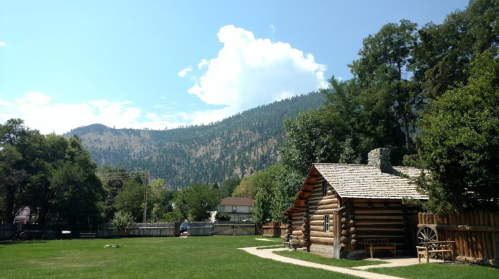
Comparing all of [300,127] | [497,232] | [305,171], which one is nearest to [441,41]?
[300,127]

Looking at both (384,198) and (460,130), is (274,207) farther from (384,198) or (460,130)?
(460,130)

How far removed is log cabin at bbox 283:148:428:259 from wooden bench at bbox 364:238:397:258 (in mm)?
259

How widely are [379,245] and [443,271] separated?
583 cm

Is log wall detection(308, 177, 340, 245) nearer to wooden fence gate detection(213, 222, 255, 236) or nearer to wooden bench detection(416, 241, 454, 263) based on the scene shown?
wooden bench detection(416, 241, 454, 263)

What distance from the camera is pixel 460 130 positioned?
14281mm

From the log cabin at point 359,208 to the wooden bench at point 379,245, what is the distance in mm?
259

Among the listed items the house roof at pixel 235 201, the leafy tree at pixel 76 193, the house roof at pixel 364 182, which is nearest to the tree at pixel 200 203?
the leafy tree at pixel 76 193

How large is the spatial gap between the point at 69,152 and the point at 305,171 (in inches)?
1458

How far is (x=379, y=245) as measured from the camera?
19234 mm

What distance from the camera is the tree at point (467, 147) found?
13672 millimetres

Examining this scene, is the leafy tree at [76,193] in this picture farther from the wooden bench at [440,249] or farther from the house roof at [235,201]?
the house roof at [235,201]

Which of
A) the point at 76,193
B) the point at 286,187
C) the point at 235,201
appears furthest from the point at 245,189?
the point at 286,187

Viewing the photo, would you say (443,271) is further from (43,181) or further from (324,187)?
(43,181)

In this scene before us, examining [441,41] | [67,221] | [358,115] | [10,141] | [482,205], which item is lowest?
[67,221]
